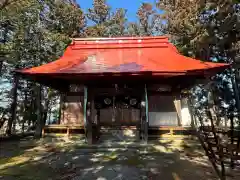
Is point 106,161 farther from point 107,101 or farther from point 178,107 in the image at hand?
point 178,107

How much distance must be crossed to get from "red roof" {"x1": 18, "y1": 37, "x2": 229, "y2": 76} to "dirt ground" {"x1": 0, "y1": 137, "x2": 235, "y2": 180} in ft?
8.84

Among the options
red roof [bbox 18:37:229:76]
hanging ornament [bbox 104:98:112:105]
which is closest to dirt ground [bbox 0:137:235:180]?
hanging ornament [bbox 104:98:112:105]

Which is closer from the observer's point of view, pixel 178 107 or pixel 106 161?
pixel 106 161

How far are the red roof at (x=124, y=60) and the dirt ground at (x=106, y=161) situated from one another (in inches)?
106

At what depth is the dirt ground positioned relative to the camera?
225 inches

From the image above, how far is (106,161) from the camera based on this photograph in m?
7.15

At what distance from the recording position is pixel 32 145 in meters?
10.2

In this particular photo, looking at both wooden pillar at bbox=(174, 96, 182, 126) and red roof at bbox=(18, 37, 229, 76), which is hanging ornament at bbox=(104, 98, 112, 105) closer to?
red roof at bbox=(18, 37, 229, 76)

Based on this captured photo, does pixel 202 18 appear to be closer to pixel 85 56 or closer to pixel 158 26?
pixel 158 26

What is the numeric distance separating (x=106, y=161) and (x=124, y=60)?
492 centimetres

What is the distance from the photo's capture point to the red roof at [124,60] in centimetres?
898

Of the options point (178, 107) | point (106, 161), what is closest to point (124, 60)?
point (178, 107)

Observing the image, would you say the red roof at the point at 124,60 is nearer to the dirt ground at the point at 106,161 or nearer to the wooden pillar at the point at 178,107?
the wooden pillar at the point at 178,107

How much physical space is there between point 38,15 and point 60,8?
2.15 m
